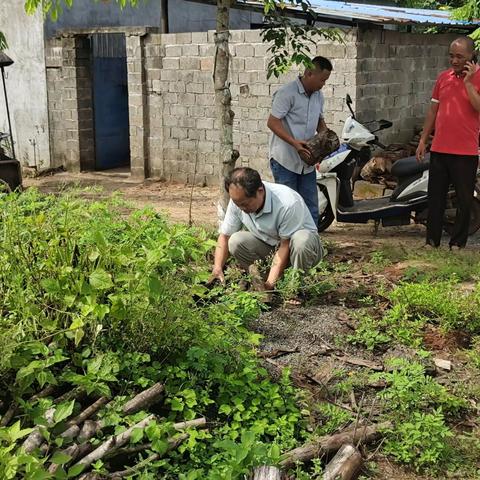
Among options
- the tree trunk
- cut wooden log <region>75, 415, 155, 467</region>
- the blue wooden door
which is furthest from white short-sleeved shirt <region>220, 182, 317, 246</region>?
the blue wooden door

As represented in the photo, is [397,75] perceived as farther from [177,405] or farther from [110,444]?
[110,444]

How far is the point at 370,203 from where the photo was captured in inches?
309

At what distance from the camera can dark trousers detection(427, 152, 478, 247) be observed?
21.1 ft

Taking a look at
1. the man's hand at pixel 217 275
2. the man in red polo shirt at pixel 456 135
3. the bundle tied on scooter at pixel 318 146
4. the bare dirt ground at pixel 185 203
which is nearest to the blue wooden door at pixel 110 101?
the bare dirt ground at pixel 185 203

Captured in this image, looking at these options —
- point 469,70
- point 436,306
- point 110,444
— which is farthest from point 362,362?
point 469,70

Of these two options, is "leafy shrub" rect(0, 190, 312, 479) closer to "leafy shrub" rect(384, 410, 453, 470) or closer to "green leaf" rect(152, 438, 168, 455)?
"green leaf" rect(152, 438, 168, 455)

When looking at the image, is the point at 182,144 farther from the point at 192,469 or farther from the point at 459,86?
the point at 192,469

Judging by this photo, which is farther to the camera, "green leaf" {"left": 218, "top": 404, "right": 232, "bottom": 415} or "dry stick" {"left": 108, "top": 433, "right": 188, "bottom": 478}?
"green leaf" {"left": 218, "top": 404, "right": 232, "bottom": 415}

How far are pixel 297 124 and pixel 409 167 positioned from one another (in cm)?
155

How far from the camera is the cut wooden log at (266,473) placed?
9.66 feet

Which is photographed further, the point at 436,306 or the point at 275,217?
the point at 275,217

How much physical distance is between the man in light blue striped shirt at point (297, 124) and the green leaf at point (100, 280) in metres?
3.17

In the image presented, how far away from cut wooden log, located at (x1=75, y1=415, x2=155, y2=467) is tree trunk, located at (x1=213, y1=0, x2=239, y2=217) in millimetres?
3523

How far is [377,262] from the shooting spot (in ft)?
20.7
